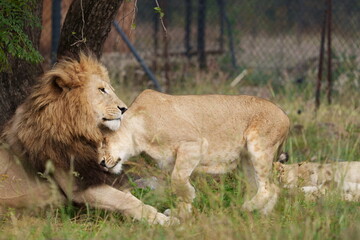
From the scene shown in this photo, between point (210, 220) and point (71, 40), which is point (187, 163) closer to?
point (210, 220)

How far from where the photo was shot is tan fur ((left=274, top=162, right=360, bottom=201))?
4410 millimetres

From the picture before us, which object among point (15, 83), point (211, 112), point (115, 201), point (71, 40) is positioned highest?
point (71, 40)

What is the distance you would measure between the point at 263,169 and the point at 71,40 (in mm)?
1658

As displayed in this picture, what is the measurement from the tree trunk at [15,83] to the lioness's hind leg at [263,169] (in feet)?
5.23

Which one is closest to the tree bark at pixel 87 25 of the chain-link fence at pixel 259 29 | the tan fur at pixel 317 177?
the tan fur at pixel 317 177

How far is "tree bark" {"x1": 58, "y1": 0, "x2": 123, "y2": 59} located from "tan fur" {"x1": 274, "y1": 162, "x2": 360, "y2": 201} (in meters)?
1.52

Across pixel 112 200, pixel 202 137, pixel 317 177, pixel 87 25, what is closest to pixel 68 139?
pixel 112 200

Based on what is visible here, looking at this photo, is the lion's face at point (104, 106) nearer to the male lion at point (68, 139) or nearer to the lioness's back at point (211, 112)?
the male lion at point (68, 139)

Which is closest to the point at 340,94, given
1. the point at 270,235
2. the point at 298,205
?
the point at 298,205

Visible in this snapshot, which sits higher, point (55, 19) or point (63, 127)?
point (55, 19)

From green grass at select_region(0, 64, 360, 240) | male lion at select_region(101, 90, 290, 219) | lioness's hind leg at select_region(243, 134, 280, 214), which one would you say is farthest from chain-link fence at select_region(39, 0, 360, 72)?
lioness's hind leg at select_region(243, 134, 280, 214)

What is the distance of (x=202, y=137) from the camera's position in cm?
439

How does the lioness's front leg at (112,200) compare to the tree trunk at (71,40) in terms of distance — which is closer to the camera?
the lioness's front leg at (112,200)

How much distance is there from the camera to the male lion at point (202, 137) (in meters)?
4.12
